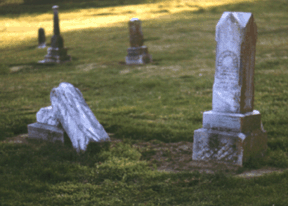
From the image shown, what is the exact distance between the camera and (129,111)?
29.8ft

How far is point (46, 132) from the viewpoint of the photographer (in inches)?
261

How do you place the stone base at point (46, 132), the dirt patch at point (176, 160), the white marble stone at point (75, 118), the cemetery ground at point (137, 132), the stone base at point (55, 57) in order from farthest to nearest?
the stone base at point (55, 57) < the stone base at point (46, 132) < the white marble stone at point (75, 118) < the dirt patch at point (176, 160) < the cemetery ground at point (137, 132)

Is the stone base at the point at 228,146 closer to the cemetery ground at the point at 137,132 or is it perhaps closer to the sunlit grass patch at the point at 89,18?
the cemetery ground at the point at 137,132

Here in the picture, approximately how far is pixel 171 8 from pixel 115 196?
39.0 m

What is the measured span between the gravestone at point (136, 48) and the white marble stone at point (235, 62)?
1271 centimetres

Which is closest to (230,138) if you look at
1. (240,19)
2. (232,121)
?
(232,121)

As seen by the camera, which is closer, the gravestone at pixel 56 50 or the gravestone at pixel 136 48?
the gravestone at pixel 136 48

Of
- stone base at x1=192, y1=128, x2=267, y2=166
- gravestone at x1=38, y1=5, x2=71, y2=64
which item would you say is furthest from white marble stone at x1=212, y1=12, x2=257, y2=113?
gravestone at x1=38, y1=5, x2=71, y2=64

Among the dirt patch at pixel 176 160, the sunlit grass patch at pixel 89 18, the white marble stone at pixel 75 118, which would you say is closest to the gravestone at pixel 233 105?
the dirt patch at pixel 176 160

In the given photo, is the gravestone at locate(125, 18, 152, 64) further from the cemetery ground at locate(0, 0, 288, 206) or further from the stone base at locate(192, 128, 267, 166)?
the stone base at locate(192, 128, 267, 166)

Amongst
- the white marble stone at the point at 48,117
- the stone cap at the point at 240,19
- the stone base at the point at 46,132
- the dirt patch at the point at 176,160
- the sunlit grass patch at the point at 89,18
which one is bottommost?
the dirt patch at the point at 176,160

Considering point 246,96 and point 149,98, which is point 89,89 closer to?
point 149,98

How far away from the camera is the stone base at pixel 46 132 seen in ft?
21.2

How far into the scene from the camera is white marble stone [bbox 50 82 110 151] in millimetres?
6117
